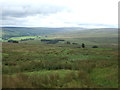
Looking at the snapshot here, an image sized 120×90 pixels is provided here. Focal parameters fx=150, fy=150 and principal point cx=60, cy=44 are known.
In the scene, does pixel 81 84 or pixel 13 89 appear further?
pixel 81 84

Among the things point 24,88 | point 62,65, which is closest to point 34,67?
point 62,65

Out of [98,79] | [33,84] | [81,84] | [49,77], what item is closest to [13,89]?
[33,84]

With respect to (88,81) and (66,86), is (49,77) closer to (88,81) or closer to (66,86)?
(66,86)

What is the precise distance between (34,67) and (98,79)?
25.8ft

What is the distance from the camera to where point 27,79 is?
11.5 meters

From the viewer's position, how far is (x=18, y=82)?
34.9 ft

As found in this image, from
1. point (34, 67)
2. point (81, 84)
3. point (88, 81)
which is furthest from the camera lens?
point (34, 67)

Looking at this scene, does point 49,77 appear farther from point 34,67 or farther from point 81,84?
point 34,67

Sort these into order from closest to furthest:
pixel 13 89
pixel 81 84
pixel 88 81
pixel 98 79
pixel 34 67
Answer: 1. pixel 13 89
2. pixel 81 84
3. pixel 88 81
4. pixel 98 79
5. pixel 34 67

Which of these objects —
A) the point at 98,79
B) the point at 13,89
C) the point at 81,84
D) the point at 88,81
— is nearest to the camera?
the point at 13,89

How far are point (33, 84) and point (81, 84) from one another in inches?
134

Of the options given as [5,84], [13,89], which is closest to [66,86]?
[13,89]

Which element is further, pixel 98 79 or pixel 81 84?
pixel 98 79

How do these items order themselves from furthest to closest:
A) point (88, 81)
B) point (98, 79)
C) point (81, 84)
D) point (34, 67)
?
point (34, 67), point (98, 79), point (88, 81), point (81, 84)
